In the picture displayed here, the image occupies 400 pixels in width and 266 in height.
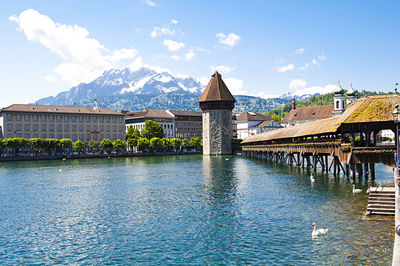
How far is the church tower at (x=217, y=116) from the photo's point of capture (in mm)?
113438

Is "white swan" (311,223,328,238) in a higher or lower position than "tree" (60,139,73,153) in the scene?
lower

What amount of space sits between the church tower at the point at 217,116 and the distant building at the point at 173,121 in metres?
55.1

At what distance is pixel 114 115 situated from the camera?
449 ft

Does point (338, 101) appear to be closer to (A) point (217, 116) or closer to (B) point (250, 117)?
(B) point (250, 117)

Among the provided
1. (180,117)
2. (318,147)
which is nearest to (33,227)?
(318,147)

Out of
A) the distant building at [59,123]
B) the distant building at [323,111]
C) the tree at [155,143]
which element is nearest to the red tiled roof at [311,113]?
the distant building at [323,111]

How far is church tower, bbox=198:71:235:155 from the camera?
11344cm

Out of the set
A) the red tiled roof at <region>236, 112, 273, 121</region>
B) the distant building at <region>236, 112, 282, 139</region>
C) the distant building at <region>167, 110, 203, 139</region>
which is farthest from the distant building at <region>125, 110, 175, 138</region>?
the red tiled roof at <region>236, 112, 273, 121</region>

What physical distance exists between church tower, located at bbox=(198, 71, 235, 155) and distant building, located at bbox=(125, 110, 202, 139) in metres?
55.1

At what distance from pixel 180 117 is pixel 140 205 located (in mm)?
144706

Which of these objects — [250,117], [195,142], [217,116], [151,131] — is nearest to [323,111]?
[250,117]

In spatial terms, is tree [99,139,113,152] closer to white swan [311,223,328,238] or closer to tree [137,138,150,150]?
tree [137,138,150,150]

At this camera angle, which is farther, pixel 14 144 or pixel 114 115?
pixel 114 115

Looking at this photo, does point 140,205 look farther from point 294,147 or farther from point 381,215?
point 294,147
